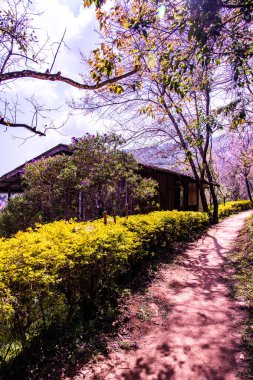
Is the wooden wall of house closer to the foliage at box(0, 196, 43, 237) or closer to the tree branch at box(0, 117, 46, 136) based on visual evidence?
the foliage at box(0, 196, 43, 237)

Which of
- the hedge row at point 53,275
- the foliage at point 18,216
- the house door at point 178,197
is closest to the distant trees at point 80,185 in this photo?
the foliage at point 18,216

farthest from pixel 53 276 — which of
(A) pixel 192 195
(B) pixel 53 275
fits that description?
(A) pixel 192 195

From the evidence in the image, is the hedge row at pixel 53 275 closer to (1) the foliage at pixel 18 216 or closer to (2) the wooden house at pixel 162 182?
(1) the foliage at pixel 18 216

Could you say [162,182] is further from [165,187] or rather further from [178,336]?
[178,336]

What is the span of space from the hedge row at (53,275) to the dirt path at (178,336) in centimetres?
80

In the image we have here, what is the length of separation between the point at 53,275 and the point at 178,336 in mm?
2060

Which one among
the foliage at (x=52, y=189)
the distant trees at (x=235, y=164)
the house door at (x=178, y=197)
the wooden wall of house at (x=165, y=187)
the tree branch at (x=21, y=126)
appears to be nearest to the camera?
the tree branch at (x=21, y=126)

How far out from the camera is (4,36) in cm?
579

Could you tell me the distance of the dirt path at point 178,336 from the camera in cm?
358

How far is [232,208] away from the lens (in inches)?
1175

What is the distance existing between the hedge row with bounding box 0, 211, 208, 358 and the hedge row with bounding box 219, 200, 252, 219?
1923cm

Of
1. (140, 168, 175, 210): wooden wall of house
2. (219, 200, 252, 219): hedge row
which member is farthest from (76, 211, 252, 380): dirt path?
(219, 200, 252, 219): hedge row

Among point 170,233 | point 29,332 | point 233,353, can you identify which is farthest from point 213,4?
point 170,233

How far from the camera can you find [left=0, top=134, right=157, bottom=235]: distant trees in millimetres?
10383
